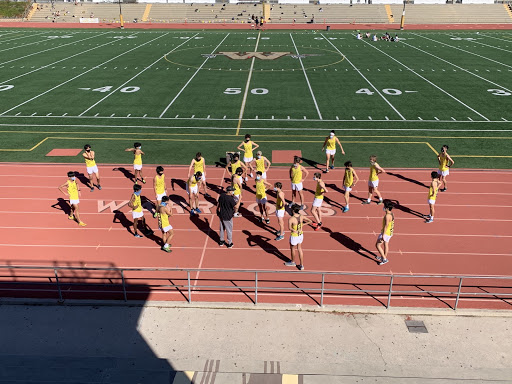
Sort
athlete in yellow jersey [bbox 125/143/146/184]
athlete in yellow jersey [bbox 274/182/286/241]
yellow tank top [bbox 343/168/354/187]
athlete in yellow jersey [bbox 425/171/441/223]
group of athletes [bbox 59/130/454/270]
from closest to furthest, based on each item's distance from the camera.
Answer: group of athletes [bbox 59/130/454/270] → athlete in yellow jersey [bbox 274/182/286/241] → athlete in yellow jersey [bbox 425/171/441/223] → yellow tank top [bbox 343/168/354/187] → athlete in yellow jersey [bbox 125/143/146/184]

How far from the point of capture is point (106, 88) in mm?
30219

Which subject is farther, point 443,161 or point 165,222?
point 443,161

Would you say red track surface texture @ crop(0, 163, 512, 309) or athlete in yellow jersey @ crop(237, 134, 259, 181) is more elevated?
athlete in yellow jersey @ crop(237, 134, 259, 181)

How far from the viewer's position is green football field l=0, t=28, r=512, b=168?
20.5m

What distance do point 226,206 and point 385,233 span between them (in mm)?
4262

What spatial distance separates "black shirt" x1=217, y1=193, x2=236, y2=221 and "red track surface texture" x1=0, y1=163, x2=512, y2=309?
1185mm

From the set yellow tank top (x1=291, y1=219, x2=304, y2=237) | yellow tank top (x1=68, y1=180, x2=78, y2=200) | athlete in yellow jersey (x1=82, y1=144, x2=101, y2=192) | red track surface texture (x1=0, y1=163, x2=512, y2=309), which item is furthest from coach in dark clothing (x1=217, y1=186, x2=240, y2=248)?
athlete in yellow jersey (x1=82, y1=144, x2=101, y2=192)

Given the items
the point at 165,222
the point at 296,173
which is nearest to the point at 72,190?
the point at 165,222

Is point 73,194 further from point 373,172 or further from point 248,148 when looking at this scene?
point 373,172

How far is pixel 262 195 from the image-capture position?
1346cm

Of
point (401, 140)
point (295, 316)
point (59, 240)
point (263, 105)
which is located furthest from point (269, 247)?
point (263, 105)

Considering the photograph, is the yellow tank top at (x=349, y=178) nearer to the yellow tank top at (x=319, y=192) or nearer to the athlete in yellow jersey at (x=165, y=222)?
the yellow tank top at (x=319, y=192)

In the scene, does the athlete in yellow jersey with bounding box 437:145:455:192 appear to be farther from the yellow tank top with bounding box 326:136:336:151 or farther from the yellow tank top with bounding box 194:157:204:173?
the yellow tank top with bounding box 194:157:204:173

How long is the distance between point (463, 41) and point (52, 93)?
46252 mm
